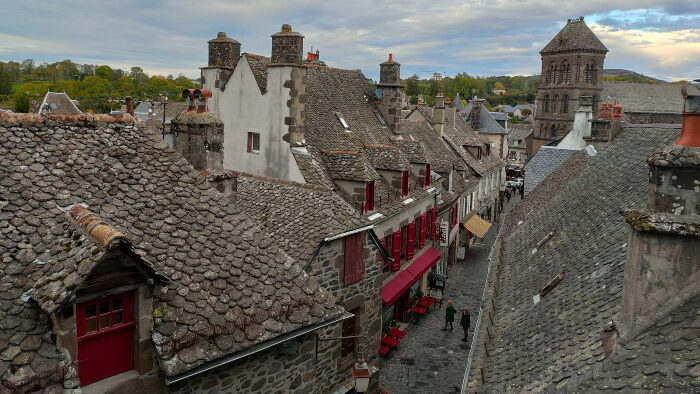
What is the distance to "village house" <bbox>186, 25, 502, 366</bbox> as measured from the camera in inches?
667

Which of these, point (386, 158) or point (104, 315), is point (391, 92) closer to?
point (386, 158)

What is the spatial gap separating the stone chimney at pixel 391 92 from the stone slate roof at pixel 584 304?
9498 millimetres

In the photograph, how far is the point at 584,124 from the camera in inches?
1075

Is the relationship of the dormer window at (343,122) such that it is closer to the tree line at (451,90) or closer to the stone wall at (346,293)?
the stone wall at (346,293)

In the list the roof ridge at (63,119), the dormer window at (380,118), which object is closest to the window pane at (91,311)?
the roof ridge at (63,119)

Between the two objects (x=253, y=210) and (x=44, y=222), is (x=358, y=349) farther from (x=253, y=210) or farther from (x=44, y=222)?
(x=44, y=222)

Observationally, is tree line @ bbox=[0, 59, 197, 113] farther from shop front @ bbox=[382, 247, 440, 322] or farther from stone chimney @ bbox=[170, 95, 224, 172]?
stone chimney @ bbox=[170, 95, 224, 172]

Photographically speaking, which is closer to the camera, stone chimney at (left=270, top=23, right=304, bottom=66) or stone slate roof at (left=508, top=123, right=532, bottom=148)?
stone chimney at (left=270, top=23, right=304, bottom=66)

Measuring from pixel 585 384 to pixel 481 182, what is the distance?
3287 centimetres

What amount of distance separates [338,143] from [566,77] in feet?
197

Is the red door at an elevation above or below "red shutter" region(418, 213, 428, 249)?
above

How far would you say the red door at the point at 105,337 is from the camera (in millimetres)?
5906

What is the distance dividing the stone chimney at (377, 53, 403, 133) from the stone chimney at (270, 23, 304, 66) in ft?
24.7

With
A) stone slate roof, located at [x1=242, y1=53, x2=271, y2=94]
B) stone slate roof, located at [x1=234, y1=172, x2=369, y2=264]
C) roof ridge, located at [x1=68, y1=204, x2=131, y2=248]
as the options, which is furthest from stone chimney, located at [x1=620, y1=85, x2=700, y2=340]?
stone slate roof, located at [x1=242, y1=53, x2=271, y2=94]
